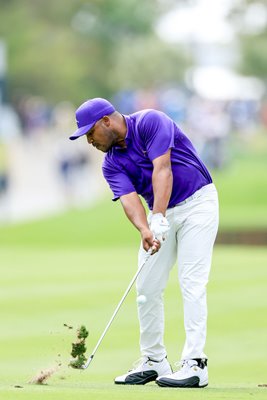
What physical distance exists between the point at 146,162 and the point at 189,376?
1.54m

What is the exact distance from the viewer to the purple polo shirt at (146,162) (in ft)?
33.9

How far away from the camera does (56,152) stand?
58.3 metres

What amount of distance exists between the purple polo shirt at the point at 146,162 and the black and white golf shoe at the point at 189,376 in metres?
1.15

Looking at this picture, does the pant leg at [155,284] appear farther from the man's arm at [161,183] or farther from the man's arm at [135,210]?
the man's arm at [161,183]

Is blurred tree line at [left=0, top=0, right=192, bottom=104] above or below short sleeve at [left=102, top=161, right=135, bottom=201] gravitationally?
above

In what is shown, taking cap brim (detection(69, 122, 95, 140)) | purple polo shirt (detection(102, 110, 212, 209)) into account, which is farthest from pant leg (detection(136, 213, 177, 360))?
cap brim (detection(69, 122, 95, 140))

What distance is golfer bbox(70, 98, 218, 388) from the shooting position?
1023cm

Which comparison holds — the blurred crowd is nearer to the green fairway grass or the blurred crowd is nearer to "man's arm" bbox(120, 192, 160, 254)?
the green fairway grass

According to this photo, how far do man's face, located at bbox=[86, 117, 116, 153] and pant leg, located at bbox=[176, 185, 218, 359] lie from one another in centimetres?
70

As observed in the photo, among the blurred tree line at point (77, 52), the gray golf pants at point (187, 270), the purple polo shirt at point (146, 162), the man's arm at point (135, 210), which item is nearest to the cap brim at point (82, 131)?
the purple polo shirt at point (146, 162)

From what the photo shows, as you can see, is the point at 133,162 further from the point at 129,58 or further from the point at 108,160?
the point at 129,58

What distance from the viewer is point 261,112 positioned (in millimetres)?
94938

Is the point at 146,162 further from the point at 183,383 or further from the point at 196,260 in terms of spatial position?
the point at 183,383

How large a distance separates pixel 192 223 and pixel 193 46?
117m
